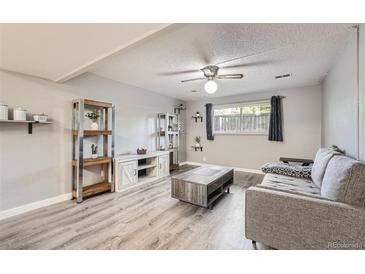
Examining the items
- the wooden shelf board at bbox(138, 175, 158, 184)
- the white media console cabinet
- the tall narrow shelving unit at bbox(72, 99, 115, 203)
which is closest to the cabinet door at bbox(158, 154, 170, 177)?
A: the white media console cabinet

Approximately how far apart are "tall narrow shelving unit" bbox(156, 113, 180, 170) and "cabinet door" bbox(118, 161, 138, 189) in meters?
1.39

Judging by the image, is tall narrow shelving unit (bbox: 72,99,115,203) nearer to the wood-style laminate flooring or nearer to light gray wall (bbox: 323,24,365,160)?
the wood-style laminate flooring

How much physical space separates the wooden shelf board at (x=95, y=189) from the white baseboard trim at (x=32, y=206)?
0.30 m

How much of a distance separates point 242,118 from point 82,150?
419cm

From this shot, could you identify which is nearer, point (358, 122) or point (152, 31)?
point (152, 31)

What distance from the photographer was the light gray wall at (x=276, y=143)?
12.7 ft

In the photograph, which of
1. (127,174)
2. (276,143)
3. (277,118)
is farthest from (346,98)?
(127,174)

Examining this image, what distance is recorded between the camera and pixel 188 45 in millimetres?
2031

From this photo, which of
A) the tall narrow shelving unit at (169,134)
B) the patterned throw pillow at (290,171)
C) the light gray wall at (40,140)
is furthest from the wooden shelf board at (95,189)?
the patterned throw pillow at (290,171)

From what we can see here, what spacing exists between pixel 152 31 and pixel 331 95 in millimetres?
3268

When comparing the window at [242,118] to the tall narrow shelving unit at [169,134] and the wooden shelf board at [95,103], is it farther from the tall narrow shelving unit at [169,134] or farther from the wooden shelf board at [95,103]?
the wooden shelf board at [95,103]
